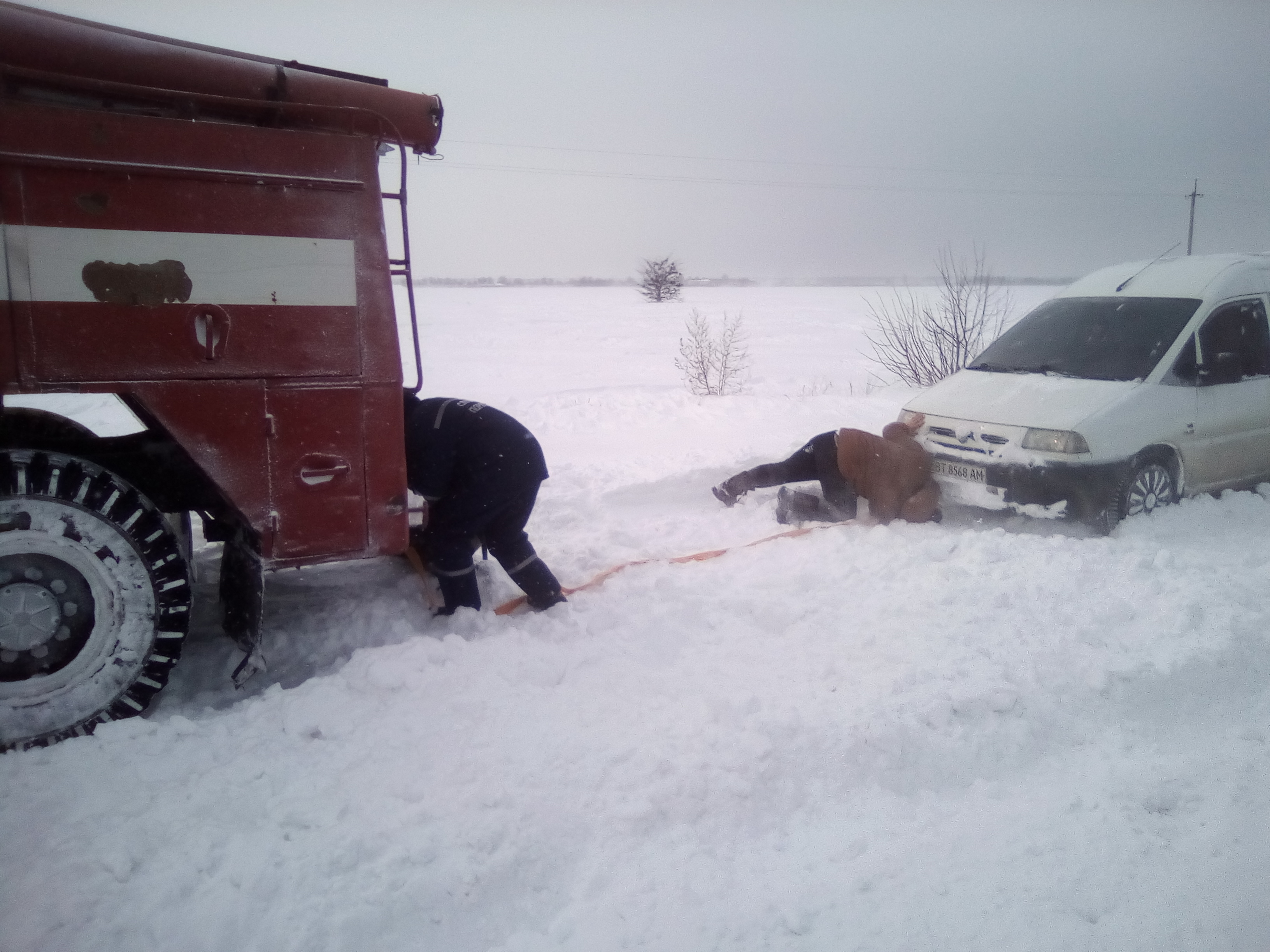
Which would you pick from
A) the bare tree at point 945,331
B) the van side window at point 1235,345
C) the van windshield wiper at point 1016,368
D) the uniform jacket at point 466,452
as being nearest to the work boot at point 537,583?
the uniform jacket at point 466,452

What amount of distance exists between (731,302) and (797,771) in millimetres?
47353

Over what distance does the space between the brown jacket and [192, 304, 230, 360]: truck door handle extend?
162 inches

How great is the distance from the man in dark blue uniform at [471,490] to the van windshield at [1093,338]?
13.9ft

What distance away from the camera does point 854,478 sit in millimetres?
5695

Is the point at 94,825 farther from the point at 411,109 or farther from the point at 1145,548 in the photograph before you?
the point at 1145,548

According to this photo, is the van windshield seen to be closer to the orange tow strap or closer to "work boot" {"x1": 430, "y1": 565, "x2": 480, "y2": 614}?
the orange tow strap

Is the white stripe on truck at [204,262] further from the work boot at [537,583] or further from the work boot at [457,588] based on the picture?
the work boot at [537,583]

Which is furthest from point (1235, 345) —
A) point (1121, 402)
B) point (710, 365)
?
point (710, 365)

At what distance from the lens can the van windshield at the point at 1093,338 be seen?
5758 millimetres

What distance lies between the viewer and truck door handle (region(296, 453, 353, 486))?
10.8 ft

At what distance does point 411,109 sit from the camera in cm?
341

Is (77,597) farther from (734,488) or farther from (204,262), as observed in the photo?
(734,488)

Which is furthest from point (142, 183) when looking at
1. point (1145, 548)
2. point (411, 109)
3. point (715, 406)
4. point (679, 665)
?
point (715, 406)

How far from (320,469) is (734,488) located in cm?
370
